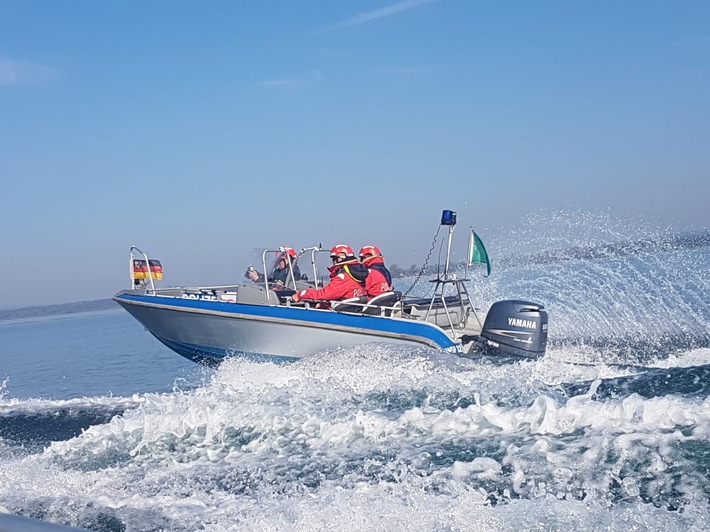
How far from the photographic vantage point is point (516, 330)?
7930 mm

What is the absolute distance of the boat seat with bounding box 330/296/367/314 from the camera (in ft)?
30.0

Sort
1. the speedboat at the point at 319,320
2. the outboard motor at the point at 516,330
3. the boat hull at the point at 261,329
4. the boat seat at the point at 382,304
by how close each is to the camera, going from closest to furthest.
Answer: the outboard motor at the point at 516,330 < the speedboat at the point at 319,320 < the boat hull at the point at 261,329 < the boat seat at the point at 382,304

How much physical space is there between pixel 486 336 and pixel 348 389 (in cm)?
242

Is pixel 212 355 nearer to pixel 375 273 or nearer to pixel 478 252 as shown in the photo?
pixel 375 273

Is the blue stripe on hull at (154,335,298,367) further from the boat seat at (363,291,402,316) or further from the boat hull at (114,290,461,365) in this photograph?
the boat seat at (363,291,402,316)

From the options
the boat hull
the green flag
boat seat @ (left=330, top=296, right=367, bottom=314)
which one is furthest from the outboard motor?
boat seat @ (left=330, top=296, right=367, bottom=314)

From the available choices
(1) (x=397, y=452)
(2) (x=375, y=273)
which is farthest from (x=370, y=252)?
(1) (x=397, y=452)

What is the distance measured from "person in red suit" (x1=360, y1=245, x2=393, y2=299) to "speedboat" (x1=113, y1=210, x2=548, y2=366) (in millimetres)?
195

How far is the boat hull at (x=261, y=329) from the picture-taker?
8.66 metres

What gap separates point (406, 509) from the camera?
3.44m

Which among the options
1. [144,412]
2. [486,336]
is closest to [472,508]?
[144,412]

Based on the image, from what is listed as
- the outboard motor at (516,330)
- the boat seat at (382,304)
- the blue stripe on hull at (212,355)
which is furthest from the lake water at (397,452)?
the blue stripe on hull at (212,355)

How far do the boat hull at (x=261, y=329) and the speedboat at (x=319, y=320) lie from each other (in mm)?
13

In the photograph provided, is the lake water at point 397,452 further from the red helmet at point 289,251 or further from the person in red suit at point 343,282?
the red helmet at point 289,251
